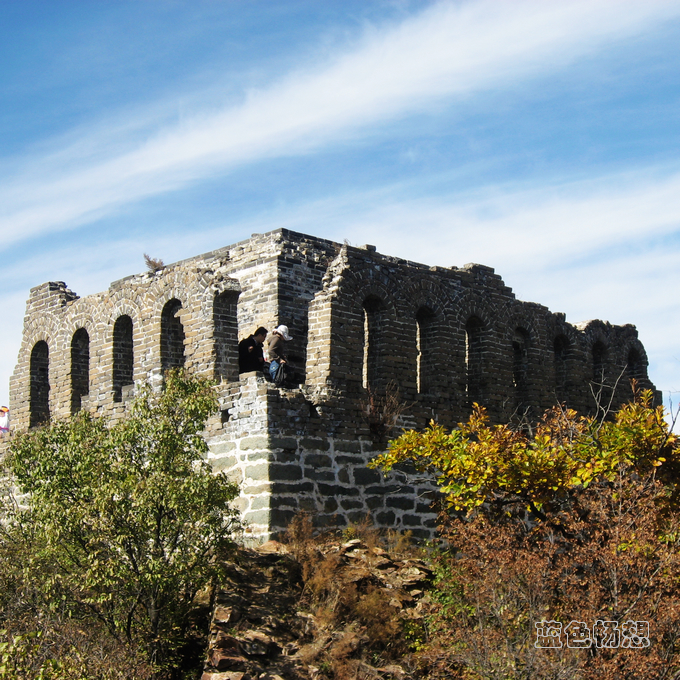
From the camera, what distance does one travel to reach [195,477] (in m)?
12.1

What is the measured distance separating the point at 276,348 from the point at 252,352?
1.20 metres

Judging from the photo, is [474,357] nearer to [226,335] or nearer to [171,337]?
[226,335]

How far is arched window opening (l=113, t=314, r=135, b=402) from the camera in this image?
17922 mm

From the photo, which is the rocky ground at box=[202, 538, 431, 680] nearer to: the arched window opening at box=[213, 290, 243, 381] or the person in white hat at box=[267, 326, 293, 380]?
the person in white hat at box=[267, 326, 293, 380]

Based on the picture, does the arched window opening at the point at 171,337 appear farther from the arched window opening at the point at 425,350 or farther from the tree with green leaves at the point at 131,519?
the tree with green leaves at the point at 131,519

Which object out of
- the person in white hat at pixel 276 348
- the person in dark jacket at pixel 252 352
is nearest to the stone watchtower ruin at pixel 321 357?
the person in dark jacket at pixel 252 352

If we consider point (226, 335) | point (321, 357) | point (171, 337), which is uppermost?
point (171, 337)

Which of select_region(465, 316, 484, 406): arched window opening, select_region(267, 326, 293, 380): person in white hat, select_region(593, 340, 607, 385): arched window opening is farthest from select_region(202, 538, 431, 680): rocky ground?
select_region(593, 340, 607, 385): arched window opening

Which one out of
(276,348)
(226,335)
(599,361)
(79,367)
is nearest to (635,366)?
(599,361)

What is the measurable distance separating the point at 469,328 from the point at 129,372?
605cm

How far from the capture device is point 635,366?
2098 centimetres

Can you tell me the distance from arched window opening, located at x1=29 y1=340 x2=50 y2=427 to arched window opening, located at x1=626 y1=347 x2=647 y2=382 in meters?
11.6

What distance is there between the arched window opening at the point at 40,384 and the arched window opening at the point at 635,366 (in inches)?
457

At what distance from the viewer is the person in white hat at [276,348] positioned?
15.1 metres
